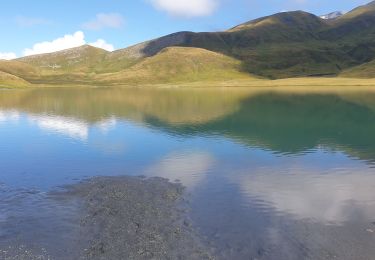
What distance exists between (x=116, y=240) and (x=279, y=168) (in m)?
26.0

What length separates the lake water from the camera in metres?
28.0

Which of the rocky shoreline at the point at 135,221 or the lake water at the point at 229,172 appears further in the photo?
the lake water at the point at 229,172

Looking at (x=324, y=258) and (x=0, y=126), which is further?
(x=0, y=126)

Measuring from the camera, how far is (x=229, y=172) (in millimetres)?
46656

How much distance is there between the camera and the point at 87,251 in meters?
25.7

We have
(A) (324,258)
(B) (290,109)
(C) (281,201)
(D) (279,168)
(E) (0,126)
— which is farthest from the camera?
(B) (290,109)

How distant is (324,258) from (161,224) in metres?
11.1

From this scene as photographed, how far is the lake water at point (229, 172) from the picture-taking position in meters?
28.0

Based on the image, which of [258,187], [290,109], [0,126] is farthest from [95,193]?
[290,109]

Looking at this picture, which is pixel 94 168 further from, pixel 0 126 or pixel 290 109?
pixel 290 109

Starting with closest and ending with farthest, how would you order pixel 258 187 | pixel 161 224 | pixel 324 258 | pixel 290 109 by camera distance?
pixel 324 258 → pixel 161 224 → pixel 258 187 → pixel 290 109

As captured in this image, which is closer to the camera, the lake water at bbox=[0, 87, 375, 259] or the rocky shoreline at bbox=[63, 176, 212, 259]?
A: the rocky shoreline at bbox=[63, 176, 212, 259]

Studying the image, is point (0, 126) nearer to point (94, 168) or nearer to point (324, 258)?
point (94, 168)

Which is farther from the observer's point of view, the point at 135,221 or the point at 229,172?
the point at 229,172
